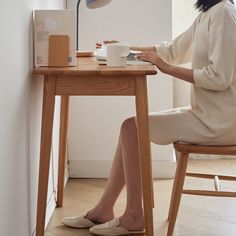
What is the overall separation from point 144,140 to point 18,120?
0.41 meters

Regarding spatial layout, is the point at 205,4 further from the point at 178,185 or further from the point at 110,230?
the point at 110,230

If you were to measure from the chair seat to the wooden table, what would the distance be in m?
0.16

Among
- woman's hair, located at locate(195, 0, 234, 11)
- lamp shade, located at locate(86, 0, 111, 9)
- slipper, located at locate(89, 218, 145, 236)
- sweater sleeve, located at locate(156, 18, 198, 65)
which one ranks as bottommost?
slipper, located at locate(89, 218, 145, 236)

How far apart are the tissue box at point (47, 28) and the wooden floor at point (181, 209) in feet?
2.25

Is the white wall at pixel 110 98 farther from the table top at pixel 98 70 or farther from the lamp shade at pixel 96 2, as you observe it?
the table top at pixel 98 70

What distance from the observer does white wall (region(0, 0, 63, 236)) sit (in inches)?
55.4

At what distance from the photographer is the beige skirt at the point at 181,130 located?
181 centimetres

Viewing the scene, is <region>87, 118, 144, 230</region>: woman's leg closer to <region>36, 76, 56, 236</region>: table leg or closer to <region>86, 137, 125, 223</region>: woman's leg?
<region>86, 137, 125, 223</region>: woman's leg

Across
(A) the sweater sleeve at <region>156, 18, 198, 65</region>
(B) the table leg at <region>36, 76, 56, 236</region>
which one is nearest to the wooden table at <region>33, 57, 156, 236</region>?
(B) the table leg at <region>36, 76, 56, 236</region>

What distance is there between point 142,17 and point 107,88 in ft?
3.60

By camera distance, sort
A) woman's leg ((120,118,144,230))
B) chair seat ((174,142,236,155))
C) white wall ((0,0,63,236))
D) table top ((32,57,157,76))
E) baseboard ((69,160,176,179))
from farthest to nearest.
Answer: baseboard ((69,160,176,179)), woman's leg ((120,118,144,230)), chair seat ((174,142,236,155)), table top ((32,57,157,76)), white wall ((0,0,63,236))

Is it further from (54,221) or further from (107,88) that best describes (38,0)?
(54,221)

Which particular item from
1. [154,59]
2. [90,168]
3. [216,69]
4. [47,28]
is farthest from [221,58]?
[90,168]

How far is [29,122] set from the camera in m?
1.74
